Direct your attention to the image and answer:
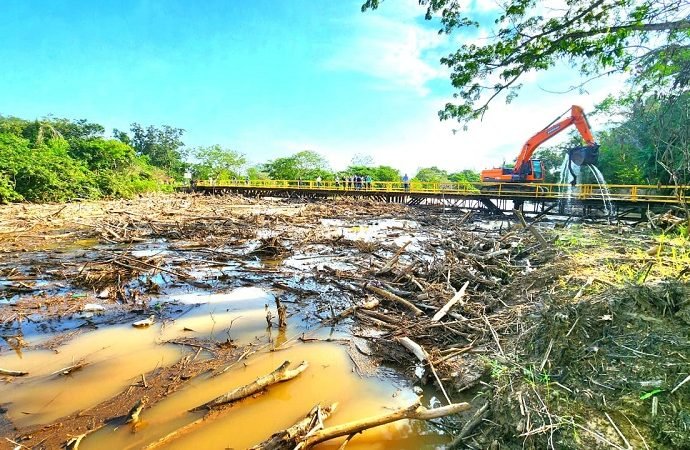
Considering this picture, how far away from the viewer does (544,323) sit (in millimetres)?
3869

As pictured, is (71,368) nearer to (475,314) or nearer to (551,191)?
(475,314)

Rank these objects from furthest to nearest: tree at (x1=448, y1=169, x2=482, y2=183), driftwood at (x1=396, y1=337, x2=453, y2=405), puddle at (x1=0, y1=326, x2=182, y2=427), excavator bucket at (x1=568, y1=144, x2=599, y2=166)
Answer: tree at (x1=448, y1=169, x2=482, y2=183)
excavator bucket at (x1=568, y1=144, x2=599, y2=166)
driftwood at (x1=396, y1=337, x2=453, y2=405)
puddle at (x1=0, y1=326, x2=182, y2=427)

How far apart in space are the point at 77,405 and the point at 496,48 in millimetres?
7514

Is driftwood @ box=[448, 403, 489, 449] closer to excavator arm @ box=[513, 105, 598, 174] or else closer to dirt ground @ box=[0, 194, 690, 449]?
dirt ground @ box=[0, 194, 690, 449]

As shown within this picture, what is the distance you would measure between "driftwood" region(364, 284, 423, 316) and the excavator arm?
19886mm

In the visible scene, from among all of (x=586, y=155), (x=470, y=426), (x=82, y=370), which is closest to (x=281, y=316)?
(x=82, y=370)

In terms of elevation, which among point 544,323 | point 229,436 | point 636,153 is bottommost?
point 229,436

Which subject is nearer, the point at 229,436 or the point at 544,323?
the point at 229,436

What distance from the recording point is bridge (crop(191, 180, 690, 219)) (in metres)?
18.6

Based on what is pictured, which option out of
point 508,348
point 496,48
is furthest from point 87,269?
point 496,48

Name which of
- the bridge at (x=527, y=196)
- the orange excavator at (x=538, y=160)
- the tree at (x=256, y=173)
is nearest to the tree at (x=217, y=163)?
the tree at (x=256, y=173)

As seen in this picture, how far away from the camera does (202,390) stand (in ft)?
13.5

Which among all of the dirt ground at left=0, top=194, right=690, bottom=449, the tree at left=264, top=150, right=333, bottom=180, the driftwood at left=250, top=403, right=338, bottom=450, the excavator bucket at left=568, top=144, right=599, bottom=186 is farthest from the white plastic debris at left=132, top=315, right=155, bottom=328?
the tree at left=264, top=150, right=333, bottom=180

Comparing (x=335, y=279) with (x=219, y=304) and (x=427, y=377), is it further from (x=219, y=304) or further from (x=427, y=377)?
(x=427, y=377)
